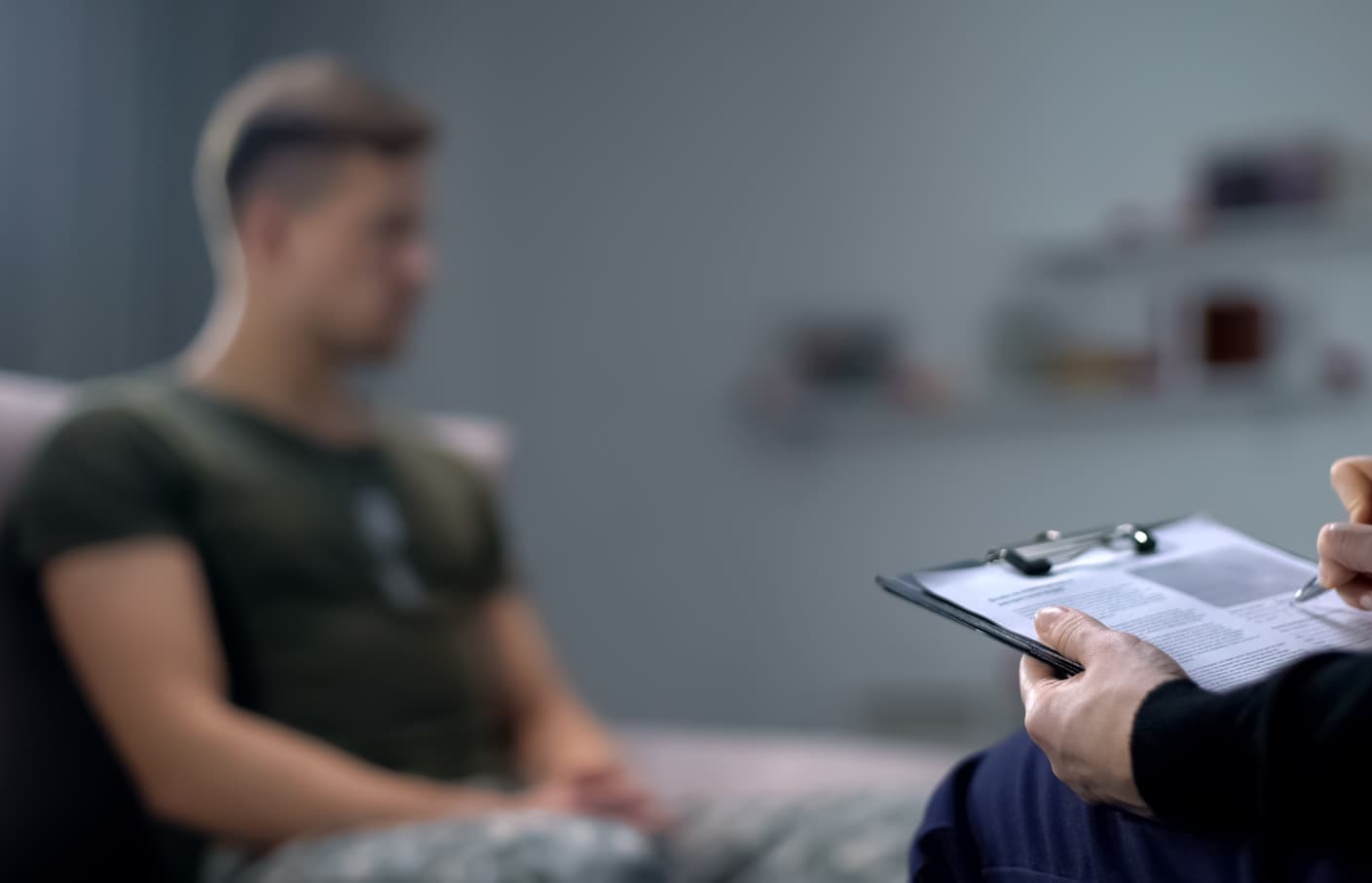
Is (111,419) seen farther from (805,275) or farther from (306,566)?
(805,275)

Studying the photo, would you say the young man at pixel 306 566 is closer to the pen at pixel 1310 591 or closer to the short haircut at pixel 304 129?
the short haircut at pixel 304 129

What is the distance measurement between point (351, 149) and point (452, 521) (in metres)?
0.44

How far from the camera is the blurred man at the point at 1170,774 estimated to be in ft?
1.44

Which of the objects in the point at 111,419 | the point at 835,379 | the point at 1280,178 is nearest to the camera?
the point at 111,419

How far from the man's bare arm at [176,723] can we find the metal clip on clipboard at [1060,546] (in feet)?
2.06

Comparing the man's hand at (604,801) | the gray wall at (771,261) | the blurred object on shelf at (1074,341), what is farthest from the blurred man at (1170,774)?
the gray wall at (771,261)

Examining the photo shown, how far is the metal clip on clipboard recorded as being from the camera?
64 cm

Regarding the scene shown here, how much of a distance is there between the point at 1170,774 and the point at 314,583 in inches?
34.6

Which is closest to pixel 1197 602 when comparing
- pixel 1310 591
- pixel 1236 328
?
pixel 1310 591

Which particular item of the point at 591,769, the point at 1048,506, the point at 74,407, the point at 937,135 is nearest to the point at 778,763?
the point at 591,769

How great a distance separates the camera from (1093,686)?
509 mm

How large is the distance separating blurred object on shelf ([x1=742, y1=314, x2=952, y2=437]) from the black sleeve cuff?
7.54 ft

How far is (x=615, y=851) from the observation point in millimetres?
847

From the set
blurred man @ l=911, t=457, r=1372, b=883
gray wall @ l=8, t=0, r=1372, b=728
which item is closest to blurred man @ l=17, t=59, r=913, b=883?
blurred man @ l=911, t=457, r=1372, b=883
